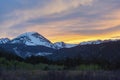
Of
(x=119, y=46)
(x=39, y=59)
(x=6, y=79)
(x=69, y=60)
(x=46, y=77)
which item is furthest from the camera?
(x=119, y=46)

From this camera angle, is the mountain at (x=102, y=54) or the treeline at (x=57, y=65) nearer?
the treeline at (x=57, y=65)

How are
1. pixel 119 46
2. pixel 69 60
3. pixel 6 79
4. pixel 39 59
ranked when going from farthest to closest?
pixel 119 46, pixel 39 59, pixel 69 60, pixel 6 79

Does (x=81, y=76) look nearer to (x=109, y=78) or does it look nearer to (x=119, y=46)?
(x=109, y=78)

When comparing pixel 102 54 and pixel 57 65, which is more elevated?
pixel 102 54

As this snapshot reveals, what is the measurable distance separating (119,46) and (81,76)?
8880cm

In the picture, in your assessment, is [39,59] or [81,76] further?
[39,59]

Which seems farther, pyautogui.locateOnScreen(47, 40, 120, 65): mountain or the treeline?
pyautogui.locateOnScreen(47, 40, 120, 65): mountain

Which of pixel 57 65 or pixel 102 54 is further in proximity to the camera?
pixel 102 54

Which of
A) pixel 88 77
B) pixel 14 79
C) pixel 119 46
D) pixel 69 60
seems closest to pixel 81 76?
pixel 88 77

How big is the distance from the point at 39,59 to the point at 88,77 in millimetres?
59611

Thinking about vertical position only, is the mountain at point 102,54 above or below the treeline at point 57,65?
above

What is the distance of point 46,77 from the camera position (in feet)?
73.7

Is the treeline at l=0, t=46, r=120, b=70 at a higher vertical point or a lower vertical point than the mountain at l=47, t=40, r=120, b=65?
lower

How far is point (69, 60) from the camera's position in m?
77.1
